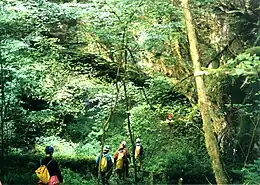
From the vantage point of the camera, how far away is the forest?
10.2 metres

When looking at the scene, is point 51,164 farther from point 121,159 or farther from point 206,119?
point 121,159

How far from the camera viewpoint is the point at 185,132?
12938 millimetres

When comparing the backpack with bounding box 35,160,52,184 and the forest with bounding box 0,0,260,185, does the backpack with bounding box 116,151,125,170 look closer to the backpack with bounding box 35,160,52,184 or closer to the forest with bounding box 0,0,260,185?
the forest with bounding box 0,0,260,185

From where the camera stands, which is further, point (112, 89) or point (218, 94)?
point (112, 89)

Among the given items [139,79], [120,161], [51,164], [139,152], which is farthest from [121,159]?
[51,164]

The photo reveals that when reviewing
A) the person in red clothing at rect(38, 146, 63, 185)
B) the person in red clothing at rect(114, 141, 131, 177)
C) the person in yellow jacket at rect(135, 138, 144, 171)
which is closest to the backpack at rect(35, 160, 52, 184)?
the person in red clothing at rect(38, 146, 63, 185)

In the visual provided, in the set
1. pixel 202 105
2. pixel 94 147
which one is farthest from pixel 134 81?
pixel 202 105

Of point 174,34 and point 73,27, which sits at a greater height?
point 73,27

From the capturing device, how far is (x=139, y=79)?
1317cm

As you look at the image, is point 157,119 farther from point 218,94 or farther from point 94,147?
point 94,147

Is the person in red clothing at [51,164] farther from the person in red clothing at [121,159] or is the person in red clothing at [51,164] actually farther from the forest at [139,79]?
the person in red clothing at [121,159]

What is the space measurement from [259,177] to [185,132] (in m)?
6.14

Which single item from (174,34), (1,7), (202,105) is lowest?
(202,105)

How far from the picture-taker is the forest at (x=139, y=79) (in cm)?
1021
